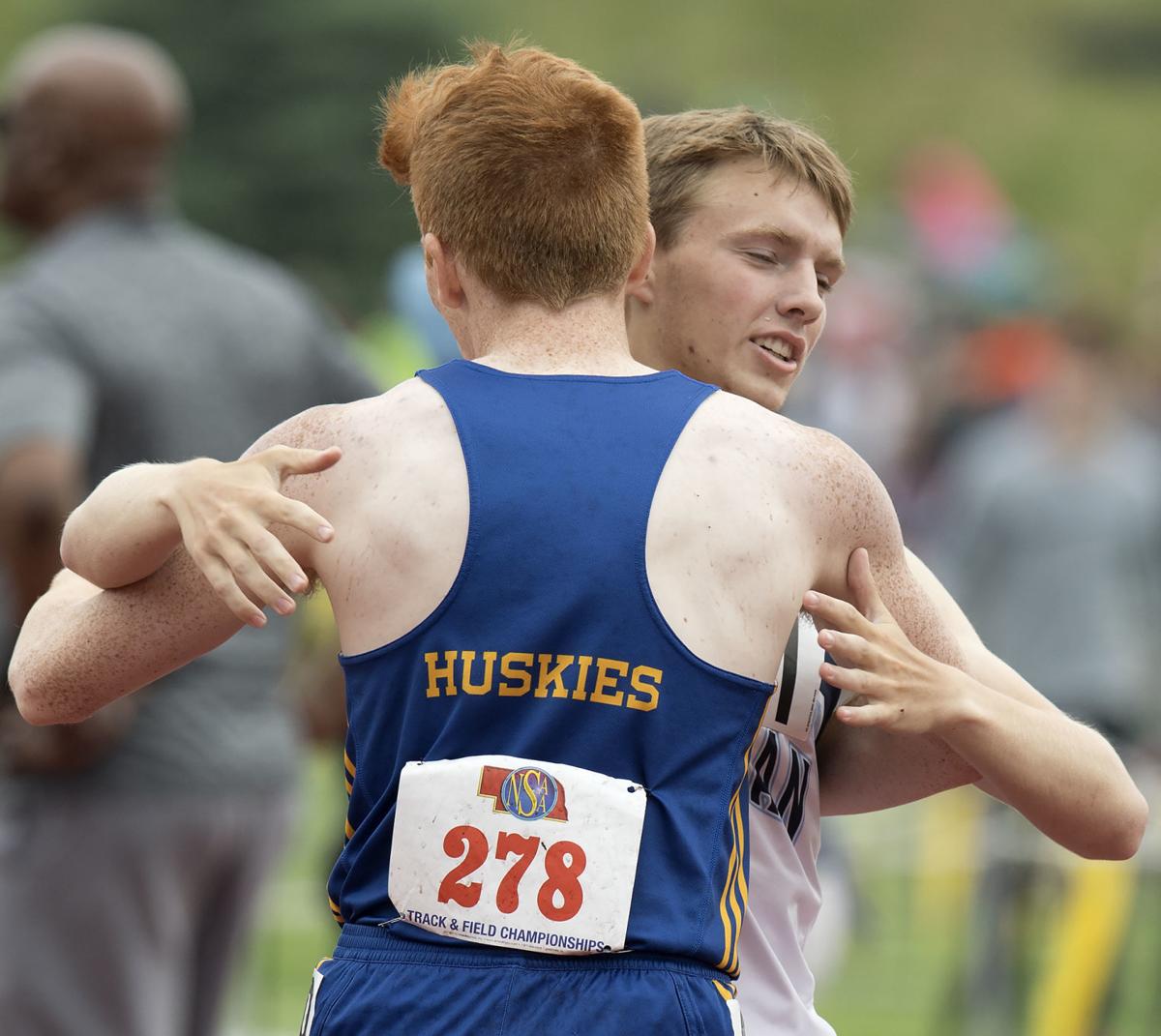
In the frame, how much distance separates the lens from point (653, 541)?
2.47 m

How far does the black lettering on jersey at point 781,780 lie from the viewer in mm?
2830

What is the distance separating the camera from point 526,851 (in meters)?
2.47

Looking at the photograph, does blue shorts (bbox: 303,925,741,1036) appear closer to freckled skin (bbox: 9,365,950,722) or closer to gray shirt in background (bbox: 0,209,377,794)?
freckled skin (bbox: 9,365,950,722)

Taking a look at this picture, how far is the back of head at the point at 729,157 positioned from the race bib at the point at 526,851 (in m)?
0.92

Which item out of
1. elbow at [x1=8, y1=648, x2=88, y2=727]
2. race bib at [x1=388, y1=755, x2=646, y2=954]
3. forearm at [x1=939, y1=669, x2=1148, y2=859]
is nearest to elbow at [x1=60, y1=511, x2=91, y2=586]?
elbow at [x1=8, y1=648, x2=88, y2=727]

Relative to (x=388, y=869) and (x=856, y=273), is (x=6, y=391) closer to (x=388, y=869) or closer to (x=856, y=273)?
(x=388, y=869)

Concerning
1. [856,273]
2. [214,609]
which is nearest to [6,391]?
[214,609]

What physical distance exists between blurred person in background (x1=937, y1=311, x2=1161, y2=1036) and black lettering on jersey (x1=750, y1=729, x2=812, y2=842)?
236 inches

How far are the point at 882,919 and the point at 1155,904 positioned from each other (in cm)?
142

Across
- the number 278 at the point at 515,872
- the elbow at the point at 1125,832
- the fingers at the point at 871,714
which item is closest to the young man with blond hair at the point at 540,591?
the number 278 at the point at 515,872

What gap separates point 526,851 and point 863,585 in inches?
20.6

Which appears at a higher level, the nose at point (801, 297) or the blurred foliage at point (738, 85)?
the blurred foliage at point (738, 85)

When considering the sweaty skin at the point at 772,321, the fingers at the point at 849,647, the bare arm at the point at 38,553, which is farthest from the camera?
the bare arm at the point at 38,553

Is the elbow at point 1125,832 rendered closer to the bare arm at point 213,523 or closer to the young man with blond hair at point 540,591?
the young man with blond hair at point 540,591
